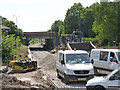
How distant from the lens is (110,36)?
135 feet

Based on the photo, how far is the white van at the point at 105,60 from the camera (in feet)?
53.4

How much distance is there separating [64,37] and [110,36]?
1106 inches

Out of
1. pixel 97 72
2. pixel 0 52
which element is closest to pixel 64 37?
pixel 0 52

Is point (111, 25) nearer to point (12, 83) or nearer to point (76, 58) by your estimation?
point (76, 58)

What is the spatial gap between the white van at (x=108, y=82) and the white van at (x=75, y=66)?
4464 millimetres

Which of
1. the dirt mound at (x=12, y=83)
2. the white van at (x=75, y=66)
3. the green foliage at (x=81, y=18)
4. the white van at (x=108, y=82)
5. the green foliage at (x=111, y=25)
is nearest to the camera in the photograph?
the white van at (x=108, y=82)

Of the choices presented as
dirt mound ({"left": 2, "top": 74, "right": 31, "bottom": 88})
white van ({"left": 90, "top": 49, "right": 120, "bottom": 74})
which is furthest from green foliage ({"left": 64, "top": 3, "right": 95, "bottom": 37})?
dirt mound ({"left": 2, "top": 74, "right": 31, "bottom": 88})

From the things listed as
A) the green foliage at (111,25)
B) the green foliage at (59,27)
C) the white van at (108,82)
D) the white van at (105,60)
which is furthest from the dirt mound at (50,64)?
the green foliage at (59,27)

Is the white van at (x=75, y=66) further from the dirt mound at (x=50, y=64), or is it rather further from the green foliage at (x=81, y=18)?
the green foliage at (x=81, y=18)

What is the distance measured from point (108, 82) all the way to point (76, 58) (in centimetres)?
655

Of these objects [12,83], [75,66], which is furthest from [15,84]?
[75,66]

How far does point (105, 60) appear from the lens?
17.4 meters

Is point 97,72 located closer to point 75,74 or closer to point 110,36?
point 75,74

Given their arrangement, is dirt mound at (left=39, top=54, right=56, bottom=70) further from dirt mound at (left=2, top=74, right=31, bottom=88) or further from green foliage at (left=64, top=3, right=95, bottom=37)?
green foliage at (left=64, top=3, right=95, bottom=37)
